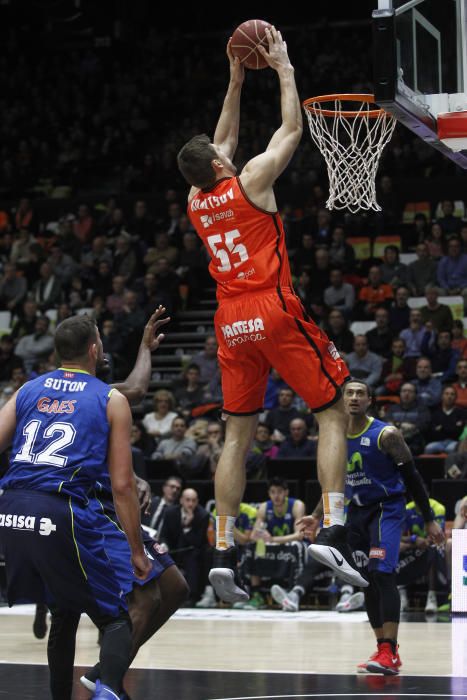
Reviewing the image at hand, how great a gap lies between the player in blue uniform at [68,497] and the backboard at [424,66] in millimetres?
2715

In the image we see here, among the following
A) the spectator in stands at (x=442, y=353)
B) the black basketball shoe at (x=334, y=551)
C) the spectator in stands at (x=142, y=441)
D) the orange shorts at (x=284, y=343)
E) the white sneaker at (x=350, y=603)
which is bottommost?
the white sneaker at (x=350, y=603)

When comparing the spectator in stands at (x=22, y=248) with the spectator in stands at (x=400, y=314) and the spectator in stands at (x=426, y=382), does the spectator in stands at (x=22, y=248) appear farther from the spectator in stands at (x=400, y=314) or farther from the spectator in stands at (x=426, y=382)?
the spectator in stands at (x=426, y=382)

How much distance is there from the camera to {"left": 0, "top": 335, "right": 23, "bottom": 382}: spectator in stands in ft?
57.7

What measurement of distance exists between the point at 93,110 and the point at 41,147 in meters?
1.53

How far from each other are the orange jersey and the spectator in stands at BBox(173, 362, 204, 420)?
9.22 metres

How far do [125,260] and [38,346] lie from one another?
2.33m

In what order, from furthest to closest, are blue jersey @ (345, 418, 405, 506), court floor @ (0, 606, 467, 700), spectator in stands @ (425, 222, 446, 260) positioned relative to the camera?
spectator in stands @ (425, 222, 446, 260) < blue jersey @ (345, 418, 405, 506) < court floor @ (0, 606, 467, 700)

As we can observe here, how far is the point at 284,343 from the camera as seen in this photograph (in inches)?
259

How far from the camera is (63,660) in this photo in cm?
576

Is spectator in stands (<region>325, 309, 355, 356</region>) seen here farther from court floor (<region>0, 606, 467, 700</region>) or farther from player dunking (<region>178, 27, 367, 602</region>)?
player dunking (<region>178, 27, 367, 602</region>)

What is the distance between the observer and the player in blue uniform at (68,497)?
5277 mm

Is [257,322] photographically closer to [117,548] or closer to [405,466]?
[117,548]

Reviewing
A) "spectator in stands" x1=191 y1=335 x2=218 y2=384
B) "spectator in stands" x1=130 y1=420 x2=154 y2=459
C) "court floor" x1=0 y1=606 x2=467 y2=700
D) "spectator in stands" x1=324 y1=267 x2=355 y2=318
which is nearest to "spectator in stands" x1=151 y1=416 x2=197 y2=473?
"spectator in stands" x1=130 y1=420 x2=154 y2=459

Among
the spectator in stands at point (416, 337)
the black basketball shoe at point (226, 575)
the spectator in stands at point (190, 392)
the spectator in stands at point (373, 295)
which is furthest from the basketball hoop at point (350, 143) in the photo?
the spectator in stands at point (373, 295)
